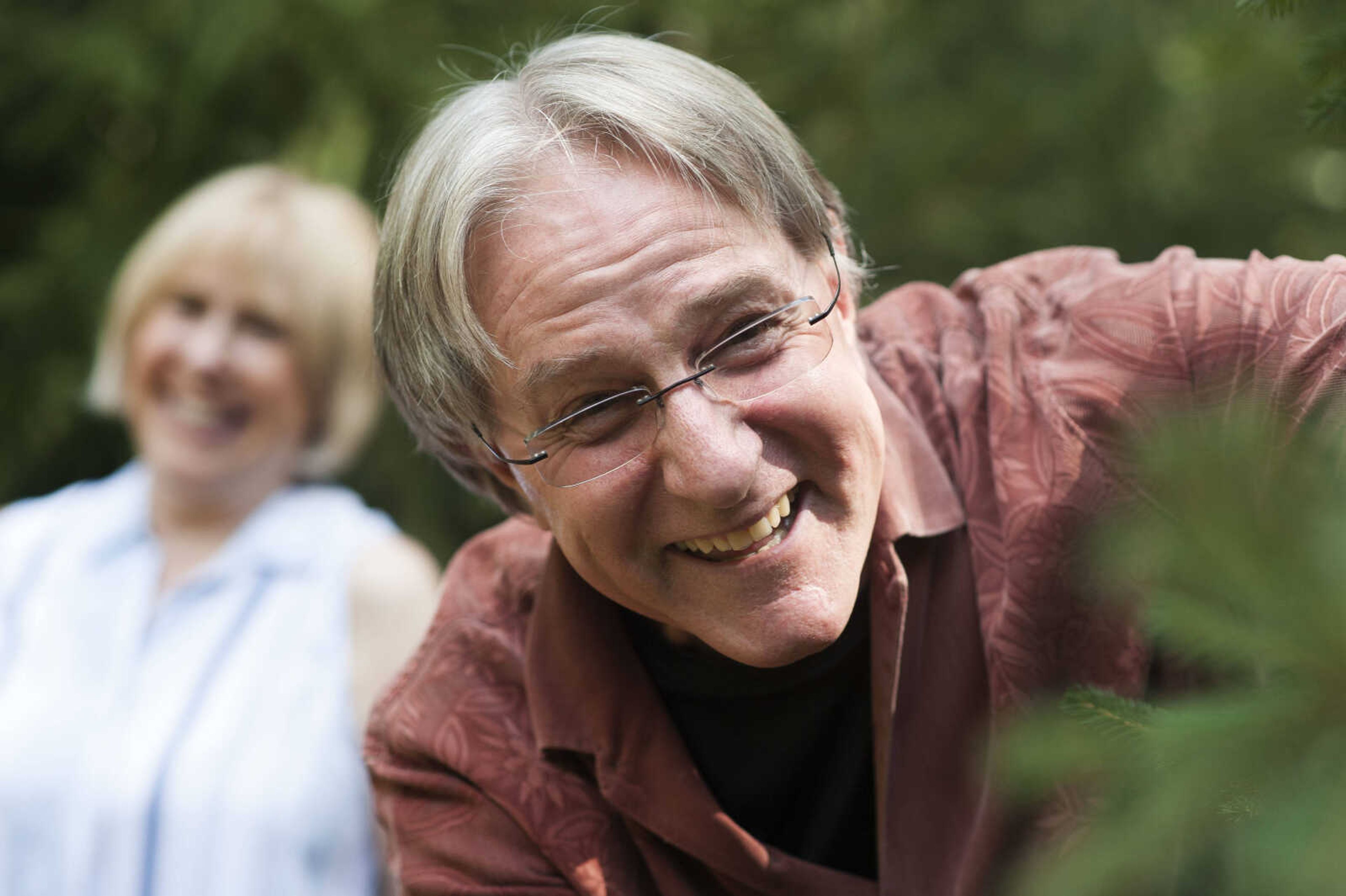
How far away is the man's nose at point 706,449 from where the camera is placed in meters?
1.54

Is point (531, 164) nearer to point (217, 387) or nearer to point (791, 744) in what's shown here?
point (791, 744)

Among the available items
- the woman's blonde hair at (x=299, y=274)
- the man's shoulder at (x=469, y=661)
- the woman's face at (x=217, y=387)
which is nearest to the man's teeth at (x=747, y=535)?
the man's shoulder at (x=469, y=661)

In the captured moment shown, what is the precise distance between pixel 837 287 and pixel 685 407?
35 cm

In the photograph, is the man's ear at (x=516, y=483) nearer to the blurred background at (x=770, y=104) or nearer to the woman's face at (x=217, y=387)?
the woman's face at (x=217, y=387)

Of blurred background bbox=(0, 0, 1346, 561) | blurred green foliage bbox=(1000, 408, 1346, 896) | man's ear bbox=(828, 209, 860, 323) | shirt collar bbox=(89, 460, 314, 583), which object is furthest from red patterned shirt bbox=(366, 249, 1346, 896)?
blurred background bbox=(0, 0, 1346, 561)

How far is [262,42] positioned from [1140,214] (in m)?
3.06

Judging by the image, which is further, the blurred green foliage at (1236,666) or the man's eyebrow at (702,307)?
the man's eyebrow at (702,307)

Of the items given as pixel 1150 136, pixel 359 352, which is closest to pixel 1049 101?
pixel 1150 136

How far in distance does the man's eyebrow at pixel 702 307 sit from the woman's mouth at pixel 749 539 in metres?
0.25

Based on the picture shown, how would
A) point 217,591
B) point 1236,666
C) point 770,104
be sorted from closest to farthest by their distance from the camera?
point 1236,666 < point 217,591 < point 770,104

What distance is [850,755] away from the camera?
1.85 metres

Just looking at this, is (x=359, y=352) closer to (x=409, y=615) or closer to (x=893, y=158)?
(x=409, y=615)

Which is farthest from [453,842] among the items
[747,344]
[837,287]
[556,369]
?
[837,287]

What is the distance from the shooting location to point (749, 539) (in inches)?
63.1
